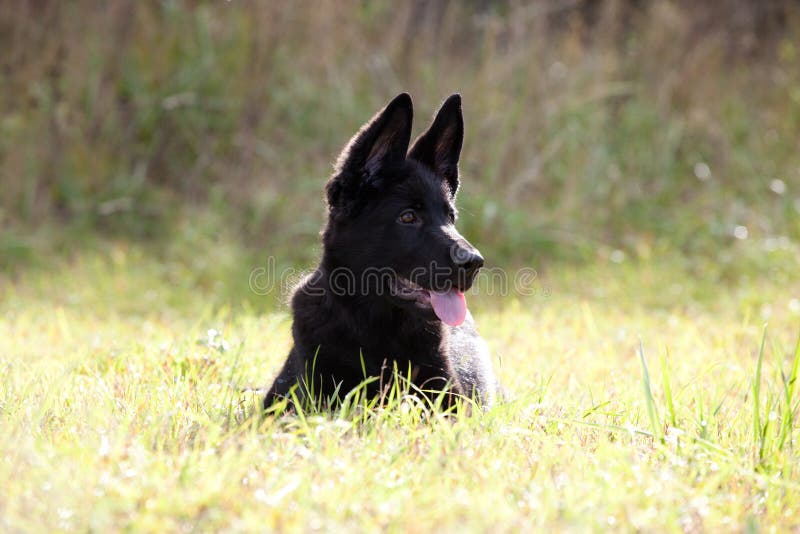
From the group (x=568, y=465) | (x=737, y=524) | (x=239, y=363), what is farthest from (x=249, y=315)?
(x=737, y=524)

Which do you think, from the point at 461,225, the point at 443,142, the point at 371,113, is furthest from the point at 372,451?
the point at 371,113

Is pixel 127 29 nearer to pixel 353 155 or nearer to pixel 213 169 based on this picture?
pixel 213 169

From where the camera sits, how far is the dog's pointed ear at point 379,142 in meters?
3.30

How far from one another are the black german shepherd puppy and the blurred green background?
3.40m

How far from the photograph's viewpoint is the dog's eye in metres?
3.38

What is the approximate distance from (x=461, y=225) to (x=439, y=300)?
392cm

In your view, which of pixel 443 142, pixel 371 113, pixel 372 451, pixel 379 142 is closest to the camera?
pixel 372 451

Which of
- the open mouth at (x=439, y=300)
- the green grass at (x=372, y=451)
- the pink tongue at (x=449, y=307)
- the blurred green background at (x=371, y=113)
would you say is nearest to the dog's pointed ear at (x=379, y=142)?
the open mouth at (x=439, y=300)

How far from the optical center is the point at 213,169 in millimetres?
8125

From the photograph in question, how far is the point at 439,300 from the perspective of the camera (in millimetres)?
3260

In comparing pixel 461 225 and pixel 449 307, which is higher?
pixel 461 225

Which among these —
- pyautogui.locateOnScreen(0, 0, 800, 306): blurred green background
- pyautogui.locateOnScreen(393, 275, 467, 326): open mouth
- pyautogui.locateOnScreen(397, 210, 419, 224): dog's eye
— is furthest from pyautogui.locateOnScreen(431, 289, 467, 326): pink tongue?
pyautogui.locateOnScreen(0, 0, 800, 306): blurred green background

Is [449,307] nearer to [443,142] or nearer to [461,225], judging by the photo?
[443,142]

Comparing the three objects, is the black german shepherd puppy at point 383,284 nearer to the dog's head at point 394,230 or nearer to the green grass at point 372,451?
the dog's head at point 394,230
